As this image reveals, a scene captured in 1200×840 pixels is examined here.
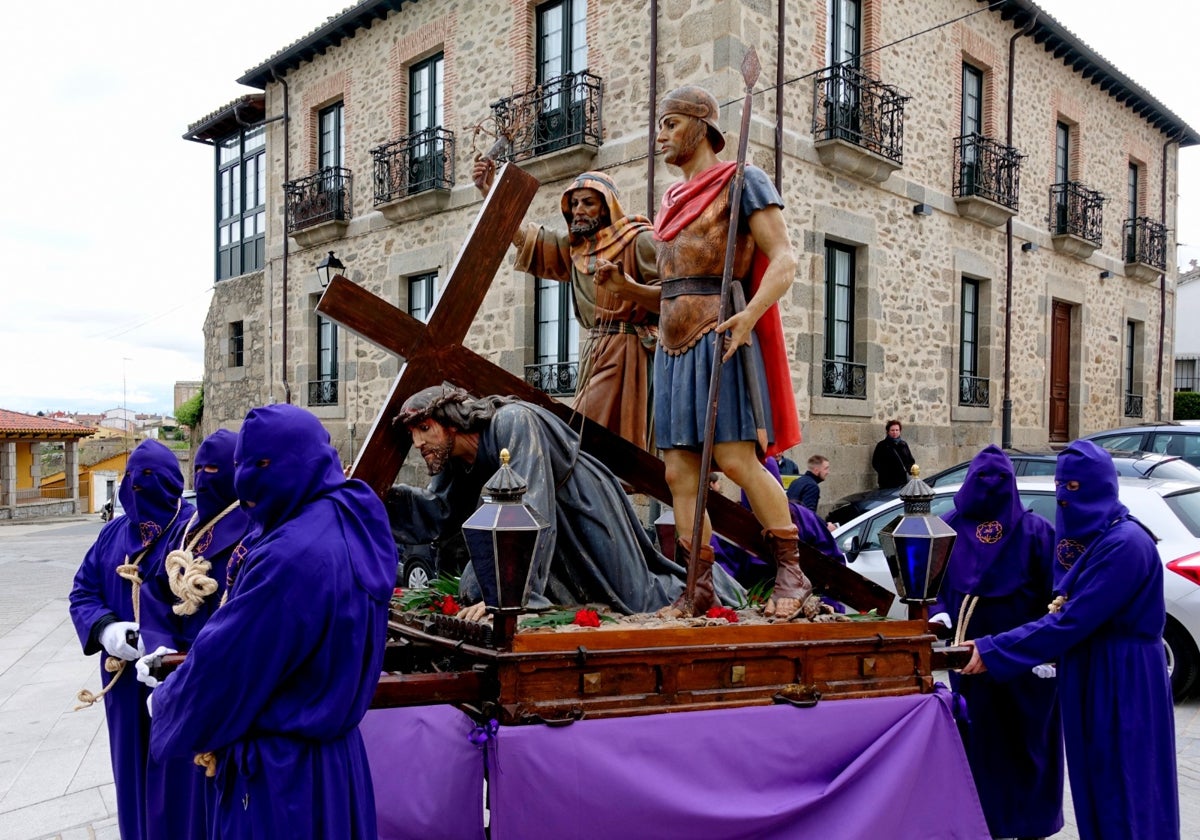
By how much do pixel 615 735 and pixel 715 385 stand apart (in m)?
1.13

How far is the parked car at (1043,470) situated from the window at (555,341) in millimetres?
3892

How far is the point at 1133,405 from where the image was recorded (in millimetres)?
19422

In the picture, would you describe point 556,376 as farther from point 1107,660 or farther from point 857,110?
point 1107,660

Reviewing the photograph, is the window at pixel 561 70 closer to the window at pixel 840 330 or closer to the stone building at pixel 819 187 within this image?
the stone building at pixel 819 187

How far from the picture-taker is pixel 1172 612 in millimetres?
6289

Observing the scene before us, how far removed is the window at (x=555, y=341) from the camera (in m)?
12.6

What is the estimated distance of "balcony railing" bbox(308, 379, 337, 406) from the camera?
56.0 ft

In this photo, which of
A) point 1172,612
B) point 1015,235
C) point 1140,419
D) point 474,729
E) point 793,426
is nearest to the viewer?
point 474,729

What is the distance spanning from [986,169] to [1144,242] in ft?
21.5

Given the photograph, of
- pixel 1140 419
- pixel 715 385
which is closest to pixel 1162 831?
pixel 715 385

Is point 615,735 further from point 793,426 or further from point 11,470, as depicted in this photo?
point 11,470

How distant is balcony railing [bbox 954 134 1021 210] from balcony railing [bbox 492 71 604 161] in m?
5.72

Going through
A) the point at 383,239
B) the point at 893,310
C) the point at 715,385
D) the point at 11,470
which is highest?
the point at 383,239

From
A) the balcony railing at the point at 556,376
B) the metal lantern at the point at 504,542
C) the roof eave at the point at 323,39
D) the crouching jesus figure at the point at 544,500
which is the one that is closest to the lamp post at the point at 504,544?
the metal lantern at the point at 504,542
